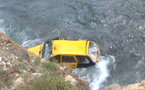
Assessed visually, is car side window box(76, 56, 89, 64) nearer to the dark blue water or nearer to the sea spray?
the sea spray

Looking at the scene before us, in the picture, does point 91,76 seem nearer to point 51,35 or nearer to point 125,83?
point 125,83

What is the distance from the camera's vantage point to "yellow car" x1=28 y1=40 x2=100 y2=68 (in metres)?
12.1

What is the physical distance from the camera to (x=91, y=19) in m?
16.8

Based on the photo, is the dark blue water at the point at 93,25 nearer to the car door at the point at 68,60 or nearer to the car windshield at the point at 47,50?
the car door at the point at 68,60

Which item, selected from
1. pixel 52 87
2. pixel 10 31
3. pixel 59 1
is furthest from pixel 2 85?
pixel 59 1

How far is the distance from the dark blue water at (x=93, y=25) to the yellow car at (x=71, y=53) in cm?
126

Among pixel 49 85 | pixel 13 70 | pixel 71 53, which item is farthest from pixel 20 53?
pixel 71 53

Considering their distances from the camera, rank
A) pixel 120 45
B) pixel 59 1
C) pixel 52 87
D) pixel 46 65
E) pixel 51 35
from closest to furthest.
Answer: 1. pixel 52 87
2. pixel 46 65
3. pixel 120 45
4. pixel 51 35
5. pixel 59 1

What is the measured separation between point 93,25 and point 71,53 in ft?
15.6

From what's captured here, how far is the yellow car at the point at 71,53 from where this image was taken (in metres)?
12.1

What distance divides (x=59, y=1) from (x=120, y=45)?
6.60 metres

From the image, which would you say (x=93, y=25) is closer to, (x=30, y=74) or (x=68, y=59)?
(x=68, y=59)

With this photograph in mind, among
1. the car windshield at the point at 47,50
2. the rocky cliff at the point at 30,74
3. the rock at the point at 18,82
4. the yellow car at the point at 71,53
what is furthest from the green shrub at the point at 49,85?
the car windshield at the point at 47,50

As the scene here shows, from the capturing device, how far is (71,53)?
12008mm
